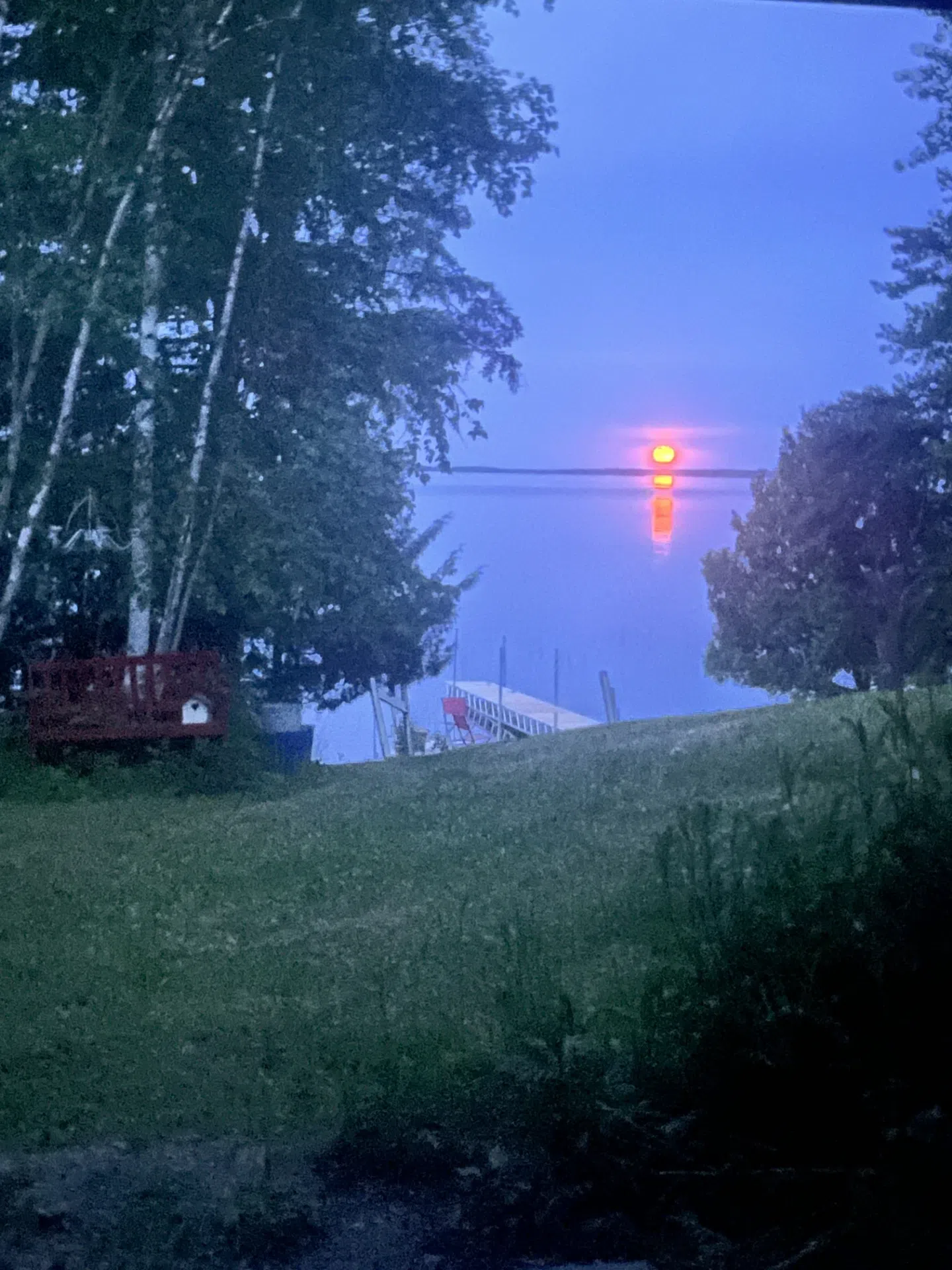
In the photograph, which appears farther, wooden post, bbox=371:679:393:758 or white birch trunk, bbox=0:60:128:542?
white birch trunk, bbox=0:60:128:542

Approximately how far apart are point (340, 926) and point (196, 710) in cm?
150

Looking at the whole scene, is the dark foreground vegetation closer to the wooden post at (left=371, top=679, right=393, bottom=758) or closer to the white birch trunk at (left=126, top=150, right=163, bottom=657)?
→ the wooden post at (left=371, top=679, right=393, bottom=758)

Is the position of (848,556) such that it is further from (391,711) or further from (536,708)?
(391,711)

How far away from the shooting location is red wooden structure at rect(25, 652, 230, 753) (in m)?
4.09

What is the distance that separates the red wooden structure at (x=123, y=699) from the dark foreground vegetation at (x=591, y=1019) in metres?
0.88

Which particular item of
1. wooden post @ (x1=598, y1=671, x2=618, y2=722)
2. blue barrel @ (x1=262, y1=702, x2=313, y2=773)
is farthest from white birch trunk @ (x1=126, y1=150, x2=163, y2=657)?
wooden post @ (x1=598, y1=671, x2=618, y2=722)

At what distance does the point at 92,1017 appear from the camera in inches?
101

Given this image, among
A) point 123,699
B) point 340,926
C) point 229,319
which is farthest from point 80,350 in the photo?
point 340,926

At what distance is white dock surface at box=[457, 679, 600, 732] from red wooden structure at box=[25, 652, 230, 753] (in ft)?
3.56

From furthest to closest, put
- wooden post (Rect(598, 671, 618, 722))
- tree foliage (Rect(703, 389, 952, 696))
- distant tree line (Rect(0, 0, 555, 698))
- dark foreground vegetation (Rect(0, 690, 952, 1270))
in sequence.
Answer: distant tree line (Rect(0, 0, 555, 698)), tree foliage (Rect(703, 389, 952, 696)), wooden post (Rect(598, 671, 618, 722)), dark foreground vegetation (Rect(0, 690, 952, 1270))

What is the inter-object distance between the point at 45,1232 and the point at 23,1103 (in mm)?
419

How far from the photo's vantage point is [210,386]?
5.00 meters

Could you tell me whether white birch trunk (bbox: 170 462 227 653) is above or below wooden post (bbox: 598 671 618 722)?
above

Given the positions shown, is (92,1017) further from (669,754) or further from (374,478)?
(374,478)
